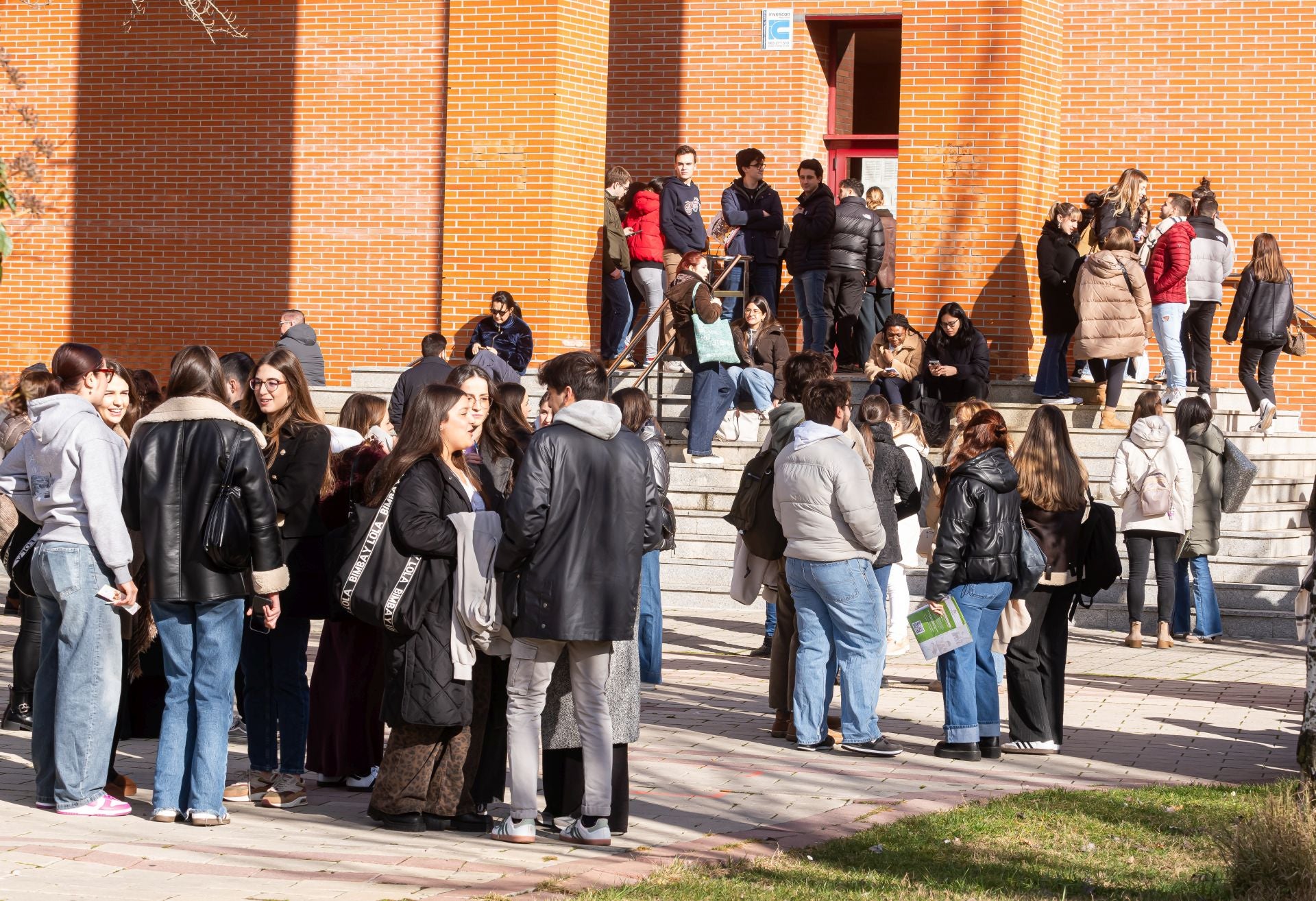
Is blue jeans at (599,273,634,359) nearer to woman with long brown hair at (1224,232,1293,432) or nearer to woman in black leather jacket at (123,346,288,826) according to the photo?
woman with long brown hair at (1224,232,1293,432)

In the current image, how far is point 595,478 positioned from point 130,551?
6.10 ft

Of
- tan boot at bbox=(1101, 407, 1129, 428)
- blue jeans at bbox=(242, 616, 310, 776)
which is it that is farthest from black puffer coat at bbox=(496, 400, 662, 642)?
tan boot at bbox=(1101, 407, 1129, 428)

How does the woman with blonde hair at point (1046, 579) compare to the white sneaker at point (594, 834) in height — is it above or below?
above

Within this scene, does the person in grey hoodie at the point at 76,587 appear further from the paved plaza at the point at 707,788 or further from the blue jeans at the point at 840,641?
the blue jeans at the point at 840,641

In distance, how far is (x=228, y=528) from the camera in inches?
257

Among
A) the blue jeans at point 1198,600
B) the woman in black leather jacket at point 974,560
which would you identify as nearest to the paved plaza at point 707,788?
the woman in black leather jacket at point 974,560

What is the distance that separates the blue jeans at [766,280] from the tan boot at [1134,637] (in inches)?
244

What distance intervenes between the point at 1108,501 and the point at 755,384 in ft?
10.9

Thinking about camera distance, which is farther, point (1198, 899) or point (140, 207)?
point (140, 207)

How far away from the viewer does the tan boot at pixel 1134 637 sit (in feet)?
41.1

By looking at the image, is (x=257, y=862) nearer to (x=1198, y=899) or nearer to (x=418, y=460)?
(x=418, y=460)

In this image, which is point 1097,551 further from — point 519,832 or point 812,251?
point 812,251

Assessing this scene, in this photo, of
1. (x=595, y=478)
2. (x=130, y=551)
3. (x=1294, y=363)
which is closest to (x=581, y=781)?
(x=595, y=478)

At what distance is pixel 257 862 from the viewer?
6.12 metres
